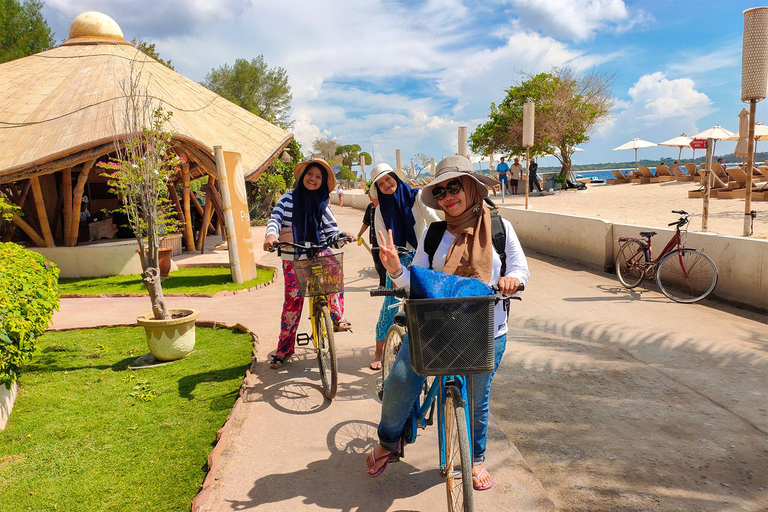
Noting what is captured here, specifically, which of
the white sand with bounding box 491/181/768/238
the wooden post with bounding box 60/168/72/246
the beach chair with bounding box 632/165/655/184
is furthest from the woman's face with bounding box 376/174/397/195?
the beach chair with bounding box 632/165/655/184

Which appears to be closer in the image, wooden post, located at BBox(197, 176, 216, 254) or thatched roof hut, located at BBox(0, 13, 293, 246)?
thatched roof hut, located at BBox(0, 13, 293, 246)

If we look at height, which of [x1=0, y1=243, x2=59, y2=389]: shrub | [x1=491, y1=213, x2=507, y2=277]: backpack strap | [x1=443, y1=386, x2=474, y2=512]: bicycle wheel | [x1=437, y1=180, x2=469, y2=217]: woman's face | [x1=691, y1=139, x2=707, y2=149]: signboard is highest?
[x1=691, y1=139, x2=707, y2=149]: signboard

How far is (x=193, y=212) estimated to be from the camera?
63.6ft

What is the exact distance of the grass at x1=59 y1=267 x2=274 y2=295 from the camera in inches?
396

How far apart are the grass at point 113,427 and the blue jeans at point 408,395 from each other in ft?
4.38

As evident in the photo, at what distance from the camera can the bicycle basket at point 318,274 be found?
4.27 metres

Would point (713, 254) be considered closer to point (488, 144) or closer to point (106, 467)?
point (106, 467)

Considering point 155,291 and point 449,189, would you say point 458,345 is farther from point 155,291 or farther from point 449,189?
point 155,291

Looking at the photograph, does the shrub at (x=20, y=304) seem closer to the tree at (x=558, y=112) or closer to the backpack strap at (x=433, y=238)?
the backpack strap at (x=433, y=238)

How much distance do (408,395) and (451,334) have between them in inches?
29.6

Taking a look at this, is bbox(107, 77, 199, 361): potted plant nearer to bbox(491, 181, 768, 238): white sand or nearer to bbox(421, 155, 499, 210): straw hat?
bbox(421, 155, 499, 210): straw hat

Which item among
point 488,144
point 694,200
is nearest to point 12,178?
point 694,200

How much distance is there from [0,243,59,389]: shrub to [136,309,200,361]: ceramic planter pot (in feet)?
3.11

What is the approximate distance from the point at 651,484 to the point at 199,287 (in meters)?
8.94
